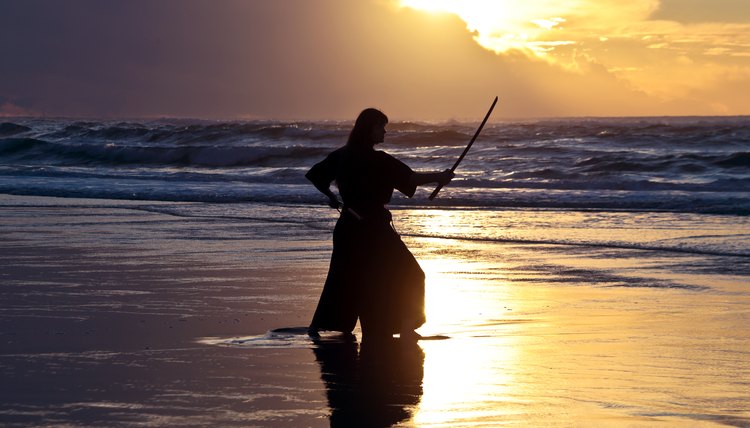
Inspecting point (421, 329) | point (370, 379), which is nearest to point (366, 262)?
point (421, 329)

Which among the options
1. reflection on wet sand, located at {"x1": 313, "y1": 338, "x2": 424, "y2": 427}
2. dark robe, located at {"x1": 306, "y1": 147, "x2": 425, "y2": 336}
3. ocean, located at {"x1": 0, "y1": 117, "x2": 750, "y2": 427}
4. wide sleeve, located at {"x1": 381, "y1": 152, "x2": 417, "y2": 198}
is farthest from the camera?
dark robe, located at {"x1": 306, "y1": 147, "x2": 425, "y2": 336}

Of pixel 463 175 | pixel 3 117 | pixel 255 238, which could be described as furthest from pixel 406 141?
pixel 3 117

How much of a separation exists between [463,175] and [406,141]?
51.6 ft

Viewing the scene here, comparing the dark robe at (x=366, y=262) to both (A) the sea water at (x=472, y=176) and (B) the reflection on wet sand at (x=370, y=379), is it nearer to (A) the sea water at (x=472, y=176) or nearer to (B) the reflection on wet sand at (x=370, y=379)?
(B) the reflection on wet sand at (x=370, y=379)

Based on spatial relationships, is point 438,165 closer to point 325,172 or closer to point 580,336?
point 580,336

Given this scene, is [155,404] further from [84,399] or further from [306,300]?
[306,300]

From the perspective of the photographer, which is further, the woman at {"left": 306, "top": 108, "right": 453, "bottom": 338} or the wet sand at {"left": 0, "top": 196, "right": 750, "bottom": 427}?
the woman at {"left": 306, "top": 108, "right": 453, "bottom": 338}

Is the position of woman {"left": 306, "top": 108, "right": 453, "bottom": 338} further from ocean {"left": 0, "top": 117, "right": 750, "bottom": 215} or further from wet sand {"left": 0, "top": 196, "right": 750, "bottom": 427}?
ocean {"left": 0, "top": 117, "right": 750, "bottom": 215}

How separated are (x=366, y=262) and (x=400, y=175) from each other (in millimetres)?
596

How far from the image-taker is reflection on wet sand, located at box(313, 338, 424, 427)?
5.08 m

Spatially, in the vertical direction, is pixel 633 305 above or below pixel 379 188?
below

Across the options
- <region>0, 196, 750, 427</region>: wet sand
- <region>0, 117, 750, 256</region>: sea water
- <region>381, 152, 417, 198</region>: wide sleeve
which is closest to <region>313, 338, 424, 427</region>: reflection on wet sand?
<region>0, 196, 750, 427</region>: wet sand

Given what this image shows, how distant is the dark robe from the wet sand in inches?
7.8

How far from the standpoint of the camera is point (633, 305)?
27.5 feet
